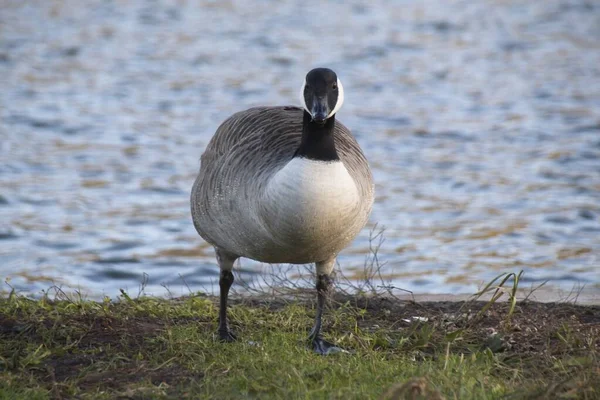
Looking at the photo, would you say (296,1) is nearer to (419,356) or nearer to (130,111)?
(130,111)

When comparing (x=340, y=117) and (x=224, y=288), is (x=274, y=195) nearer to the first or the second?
(x=224, y=288)

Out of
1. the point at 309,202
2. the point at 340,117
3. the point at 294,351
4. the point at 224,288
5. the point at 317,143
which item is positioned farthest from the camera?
the point at 340,117

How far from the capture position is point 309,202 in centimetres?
504

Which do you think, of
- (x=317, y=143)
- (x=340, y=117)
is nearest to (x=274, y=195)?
(x=317, y=143)

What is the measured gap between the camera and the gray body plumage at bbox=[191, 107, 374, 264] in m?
5.08

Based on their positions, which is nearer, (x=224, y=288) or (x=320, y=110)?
(x=320, y=110)

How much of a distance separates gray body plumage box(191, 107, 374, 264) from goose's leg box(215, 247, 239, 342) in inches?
5.7

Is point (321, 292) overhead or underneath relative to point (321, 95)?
underneath

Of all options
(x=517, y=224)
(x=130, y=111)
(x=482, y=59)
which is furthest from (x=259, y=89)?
(x=517, y=224)

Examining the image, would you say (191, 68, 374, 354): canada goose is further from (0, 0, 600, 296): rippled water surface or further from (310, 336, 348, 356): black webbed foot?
(0, 0, 600, 296): rippled water surface

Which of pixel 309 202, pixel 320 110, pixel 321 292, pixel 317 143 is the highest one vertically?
pixel 320 110

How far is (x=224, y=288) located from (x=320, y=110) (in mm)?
1378

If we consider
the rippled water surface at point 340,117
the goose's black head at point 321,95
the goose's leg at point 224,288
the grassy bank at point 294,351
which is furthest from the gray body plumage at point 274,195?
the rippled water surface at point 340,117

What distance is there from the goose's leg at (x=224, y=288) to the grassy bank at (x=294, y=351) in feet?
0.28
